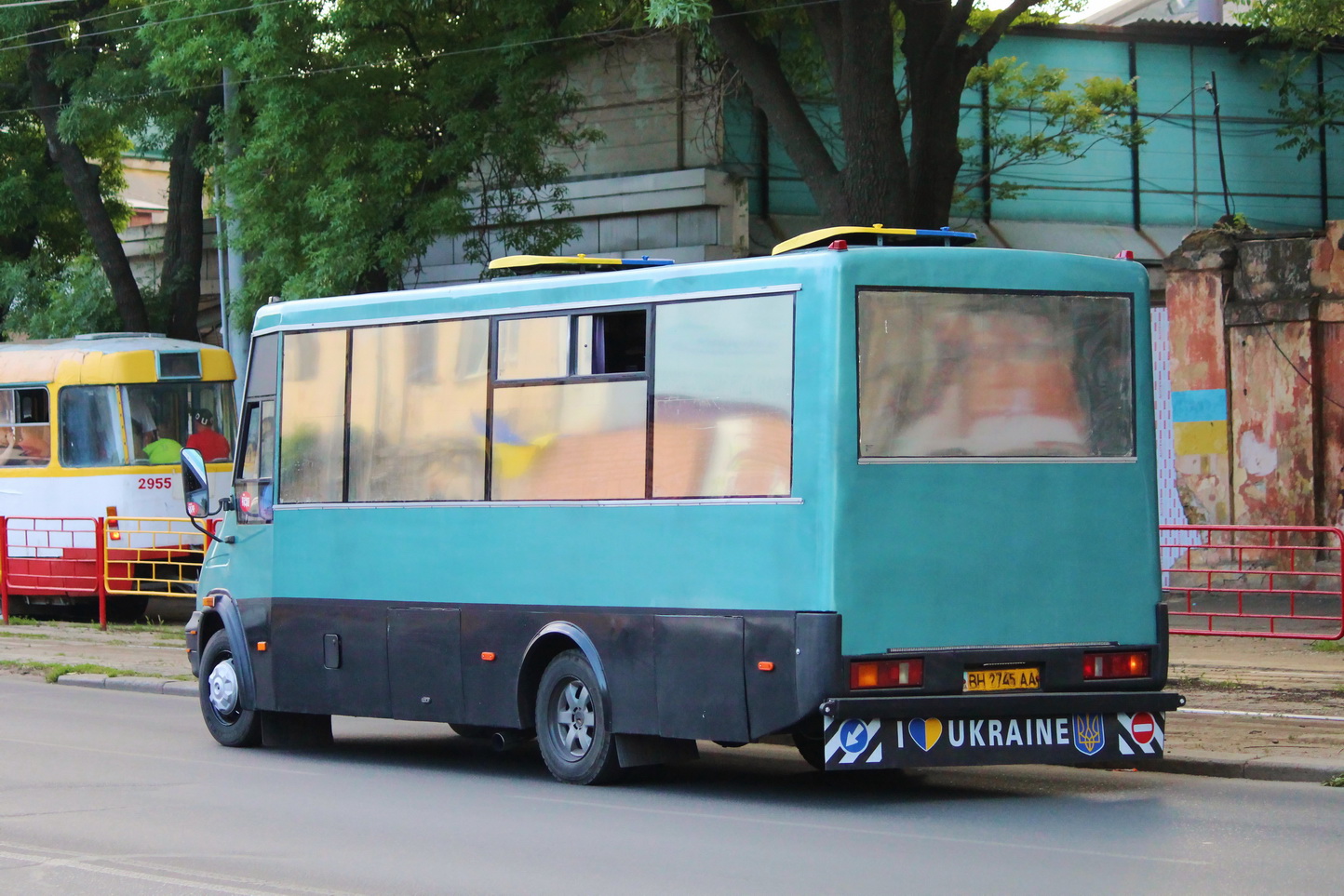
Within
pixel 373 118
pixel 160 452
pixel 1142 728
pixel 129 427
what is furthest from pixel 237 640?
pixel 129 427

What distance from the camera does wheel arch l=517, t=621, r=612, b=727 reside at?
32.4 feet

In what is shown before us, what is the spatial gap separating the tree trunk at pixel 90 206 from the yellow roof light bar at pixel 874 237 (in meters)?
21.1

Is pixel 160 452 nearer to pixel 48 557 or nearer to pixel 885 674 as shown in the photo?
pixel 48 557

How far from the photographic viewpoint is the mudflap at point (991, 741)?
8.87 metres

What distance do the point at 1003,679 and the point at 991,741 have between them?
0.31m

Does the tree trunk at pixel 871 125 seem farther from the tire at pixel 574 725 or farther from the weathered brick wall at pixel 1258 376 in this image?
the tire at pixel 574 725

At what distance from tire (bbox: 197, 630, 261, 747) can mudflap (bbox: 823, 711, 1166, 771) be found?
487cm

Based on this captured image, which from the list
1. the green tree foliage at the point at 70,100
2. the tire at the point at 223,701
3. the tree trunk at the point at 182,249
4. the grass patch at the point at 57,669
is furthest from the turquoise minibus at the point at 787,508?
the tree trunk at the point at 182,249

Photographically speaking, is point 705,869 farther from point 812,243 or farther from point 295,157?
point 295,157

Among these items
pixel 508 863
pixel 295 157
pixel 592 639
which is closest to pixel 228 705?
pixel 592 639

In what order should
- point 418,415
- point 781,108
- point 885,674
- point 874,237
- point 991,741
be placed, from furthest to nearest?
point 781,108
point 418,415
point 874,237
point 991,741
point 885,674

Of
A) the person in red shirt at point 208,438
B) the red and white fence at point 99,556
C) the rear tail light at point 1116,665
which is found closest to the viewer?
the rear tail light at point 1116,665

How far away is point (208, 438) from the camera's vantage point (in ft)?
75.4

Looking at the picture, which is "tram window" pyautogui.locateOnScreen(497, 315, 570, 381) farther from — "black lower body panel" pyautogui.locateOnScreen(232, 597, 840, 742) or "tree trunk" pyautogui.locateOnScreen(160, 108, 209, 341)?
"tree trunk" pyautogui.locateOnScreen(160, 108, 209, 341)
